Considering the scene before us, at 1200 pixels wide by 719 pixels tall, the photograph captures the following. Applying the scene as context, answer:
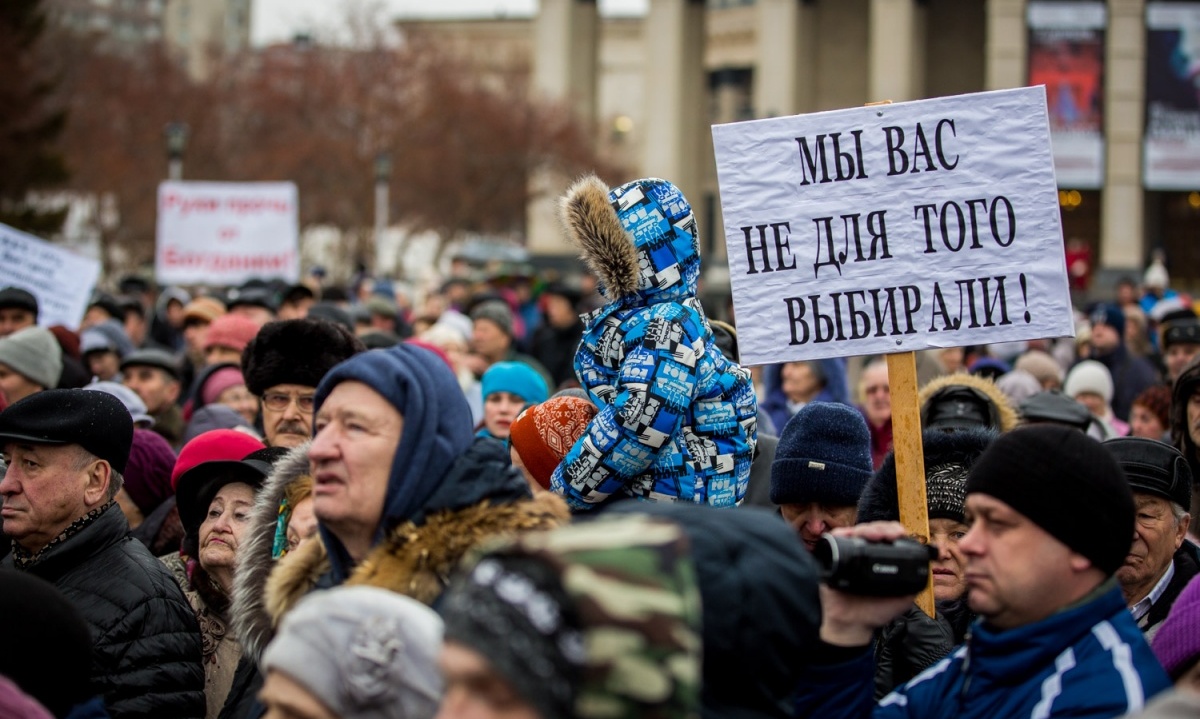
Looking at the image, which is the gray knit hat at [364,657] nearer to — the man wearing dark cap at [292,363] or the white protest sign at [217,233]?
the man wearing dark cap at [292,363]

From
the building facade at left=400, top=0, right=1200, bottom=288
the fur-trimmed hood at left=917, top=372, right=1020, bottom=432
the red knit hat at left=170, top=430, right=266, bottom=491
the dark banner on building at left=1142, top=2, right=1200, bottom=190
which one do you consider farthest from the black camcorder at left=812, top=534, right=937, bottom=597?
the dark banner on building at left=1142, top=2, right=1200, bottom=190

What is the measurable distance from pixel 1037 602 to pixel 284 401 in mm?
4030

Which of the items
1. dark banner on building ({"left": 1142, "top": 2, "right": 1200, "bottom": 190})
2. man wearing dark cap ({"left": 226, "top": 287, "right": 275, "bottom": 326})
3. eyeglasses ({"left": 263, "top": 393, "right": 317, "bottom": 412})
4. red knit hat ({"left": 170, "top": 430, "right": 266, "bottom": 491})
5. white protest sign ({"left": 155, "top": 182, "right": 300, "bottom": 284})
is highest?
dark banner on building ({"left": 1142, "top": 2, "right": 1200, "bottom": 190})

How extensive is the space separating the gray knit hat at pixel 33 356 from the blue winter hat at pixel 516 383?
2387mm

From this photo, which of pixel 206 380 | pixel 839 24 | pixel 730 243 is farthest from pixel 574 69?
pixel 730 243

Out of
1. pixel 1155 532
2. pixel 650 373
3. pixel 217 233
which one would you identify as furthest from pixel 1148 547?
pixel 217 233

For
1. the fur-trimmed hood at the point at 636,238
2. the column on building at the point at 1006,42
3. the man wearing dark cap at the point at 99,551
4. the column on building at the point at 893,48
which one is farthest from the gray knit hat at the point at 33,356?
the column on building at the point at 893,48

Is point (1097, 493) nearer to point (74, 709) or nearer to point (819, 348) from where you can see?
point (819, 348)

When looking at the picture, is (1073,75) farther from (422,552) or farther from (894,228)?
(422,552)

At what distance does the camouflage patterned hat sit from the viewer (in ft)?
7.80

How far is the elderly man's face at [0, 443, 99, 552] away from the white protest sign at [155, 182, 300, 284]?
12110mm

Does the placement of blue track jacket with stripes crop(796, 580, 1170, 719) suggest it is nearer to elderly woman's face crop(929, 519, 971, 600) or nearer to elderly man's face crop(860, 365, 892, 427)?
elderly woman's face crop(929, 519, 971, 600)

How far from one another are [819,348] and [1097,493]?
1.77 m

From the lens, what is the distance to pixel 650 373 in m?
5.08
